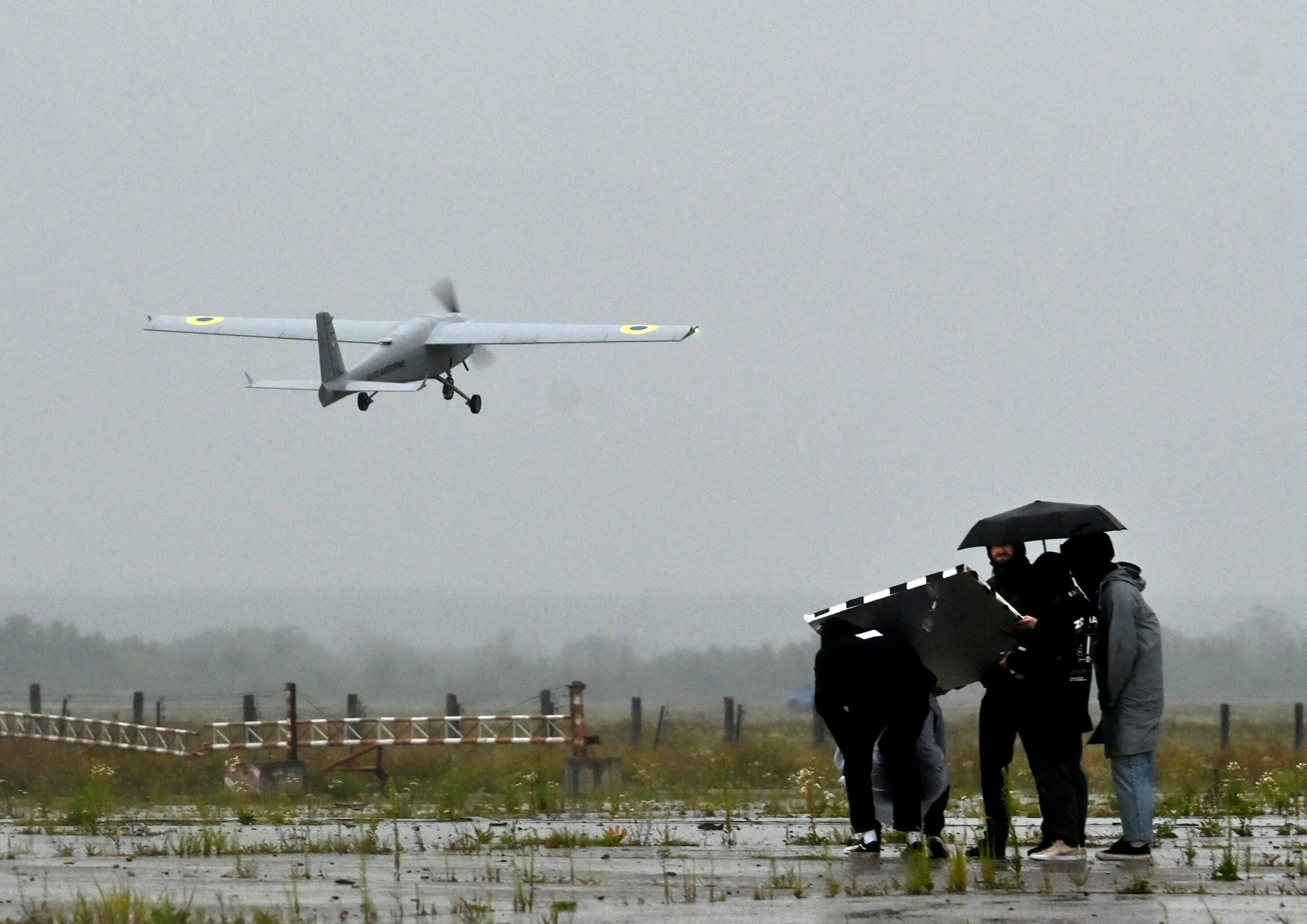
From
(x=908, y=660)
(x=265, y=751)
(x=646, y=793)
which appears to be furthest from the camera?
(x=265, y=751)

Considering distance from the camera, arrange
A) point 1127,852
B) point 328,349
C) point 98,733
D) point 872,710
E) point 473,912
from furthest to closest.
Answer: point 328,349
point 98,733
point 872,710
point 1127,852
point 473,912

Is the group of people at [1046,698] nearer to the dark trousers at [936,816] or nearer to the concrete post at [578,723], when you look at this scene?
the dark trousers at [936,816]

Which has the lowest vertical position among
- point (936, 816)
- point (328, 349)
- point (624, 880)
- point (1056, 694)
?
point (624, 880)

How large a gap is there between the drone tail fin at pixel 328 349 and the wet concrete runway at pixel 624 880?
74.5 ft

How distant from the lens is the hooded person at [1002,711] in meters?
12.3

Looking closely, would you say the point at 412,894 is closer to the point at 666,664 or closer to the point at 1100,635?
the point at 1100,635

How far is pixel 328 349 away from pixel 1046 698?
2702cm

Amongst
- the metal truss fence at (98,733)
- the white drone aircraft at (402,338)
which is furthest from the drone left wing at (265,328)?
the metal truss fence at (98,733)

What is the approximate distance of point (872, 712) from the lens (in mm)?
12562

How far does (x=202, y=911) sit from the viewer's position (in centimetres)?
909

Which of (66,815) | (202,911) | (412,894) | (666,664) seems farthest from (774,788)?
(666,664)

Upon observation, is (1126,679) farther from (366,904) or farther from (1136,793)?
(366,904)

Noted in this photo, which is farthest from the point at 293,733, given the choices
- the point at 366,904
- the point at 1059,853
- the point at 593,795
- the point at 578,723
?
the point at 366,904

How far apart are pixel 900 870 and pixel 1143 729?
190 cm
